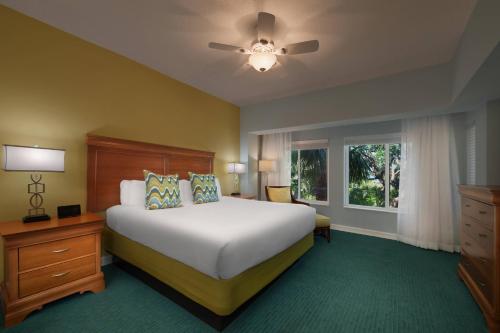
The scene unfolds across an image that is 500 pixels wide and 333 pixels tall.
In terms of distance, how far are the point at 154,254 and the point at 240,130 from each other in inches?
141

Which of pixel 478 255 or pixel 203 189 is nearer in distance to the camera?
pixel 478 255

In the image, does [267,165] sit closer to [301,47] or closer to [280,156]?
[280,156]

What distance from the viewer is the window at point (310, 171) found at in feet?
15.8

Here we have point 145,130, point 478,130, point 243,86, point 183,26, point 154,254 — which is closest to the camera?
point 154,254

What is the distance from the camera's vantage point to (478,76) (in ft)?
6.40

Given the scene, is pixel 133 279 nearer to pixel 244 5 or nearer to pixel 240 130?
pixel 244 5

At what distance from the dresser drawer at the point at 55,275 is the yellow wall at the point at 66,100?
0.76 m

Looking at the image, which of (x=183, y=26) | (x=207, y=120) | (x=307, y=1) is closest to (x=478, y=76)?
(x=307, y=1)

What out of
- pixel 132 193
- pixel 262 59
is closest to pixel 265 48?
pixel 262 59

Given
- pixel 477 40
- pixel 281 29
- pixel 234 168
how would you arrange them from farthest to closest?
pixel 234 168
pixel 281 29
pixel 477 40

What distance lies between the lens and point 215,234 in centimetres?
163

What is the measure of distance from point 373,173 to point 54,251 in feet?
16.4

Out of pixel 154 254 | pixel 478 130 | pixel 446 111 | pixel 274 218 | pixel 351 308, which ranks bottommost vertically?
pixel 351 308

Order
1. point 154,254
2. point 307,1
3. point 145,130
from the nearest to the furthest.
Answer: point 307,1 < point 154,254 < point 145,130
